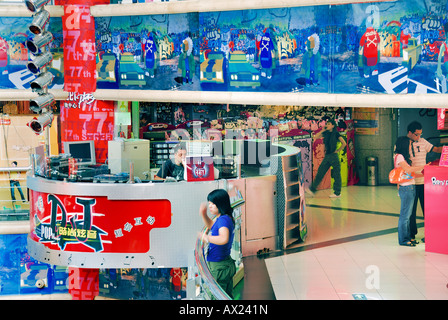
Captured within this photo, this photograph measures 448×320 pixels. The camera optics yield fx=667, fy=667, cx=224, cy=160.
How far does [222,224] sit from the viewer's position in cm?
665

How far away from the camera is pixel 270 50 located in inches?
410

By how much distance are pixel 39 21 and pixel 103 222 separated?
3.98 meters

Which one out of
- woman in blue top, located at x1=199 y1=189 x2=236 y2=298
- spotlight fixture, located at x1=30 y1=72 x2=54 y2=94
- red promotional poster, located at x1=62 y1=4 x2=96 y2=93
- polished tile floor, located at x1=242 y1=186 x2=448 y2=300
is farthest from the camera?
red promotional poster, located at x1=62 y1=4 x2=96 y2=93

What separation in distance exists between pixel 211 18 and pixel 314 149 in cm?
386

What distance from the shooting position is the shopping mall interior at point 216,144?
27.9 ft

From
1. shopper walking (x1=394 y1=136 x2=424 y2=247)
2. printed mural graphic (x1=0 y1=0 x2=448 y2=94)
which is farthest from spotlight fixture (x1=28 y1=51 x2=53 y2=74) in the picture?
shopper walking (x1=394 y1=136 x2=424 y2=247)

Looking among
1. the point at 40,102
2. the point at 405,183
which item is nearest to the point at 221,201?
the point at 405,183

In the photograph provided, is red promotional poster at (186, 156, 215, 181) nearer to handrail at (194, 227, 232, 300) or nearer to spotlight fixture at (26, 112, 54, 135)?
handrail at (194, 227, 232, 300)

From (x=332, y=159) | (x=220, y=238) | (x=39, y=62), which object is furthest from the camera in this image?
(x=332, y=159)

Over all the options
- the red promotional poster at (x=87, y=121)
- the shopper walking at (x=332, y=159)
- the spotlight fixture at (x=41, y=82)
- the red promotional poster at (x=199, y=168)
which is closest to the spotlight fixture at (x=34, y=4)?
the spotlight fixture at (x=41, y=82)

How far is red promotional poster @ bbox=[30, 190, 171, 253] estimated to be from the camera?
8.51 metres

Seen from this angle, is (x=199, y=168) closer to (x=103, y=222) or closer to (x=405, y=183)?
(x=103, y=222)

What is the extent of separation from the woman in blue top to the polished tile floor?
38.0 inches

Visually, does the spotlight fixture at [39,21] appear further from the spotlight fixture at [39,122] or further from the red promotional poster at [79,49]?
the spotlight fixture at [39,122]
